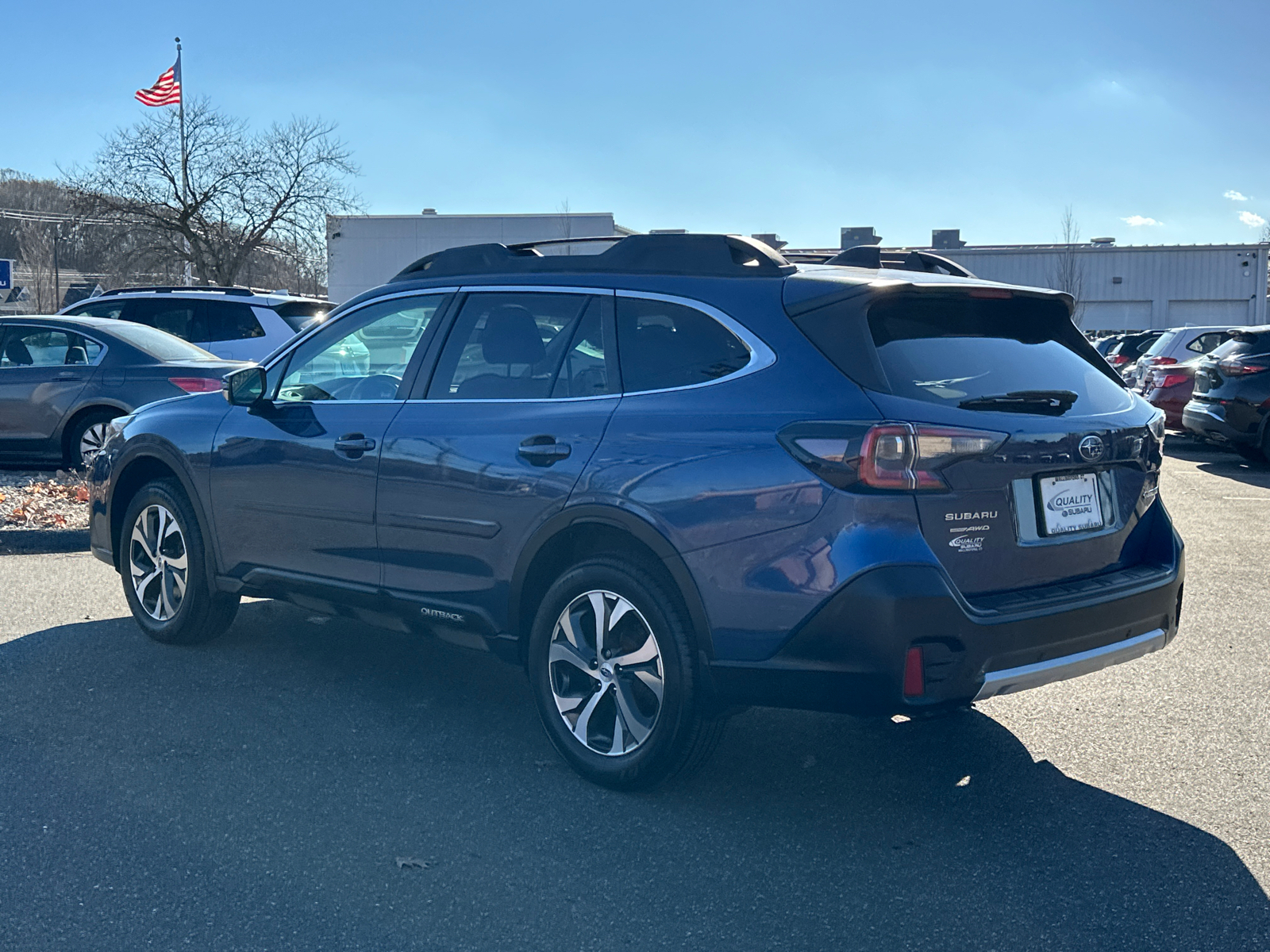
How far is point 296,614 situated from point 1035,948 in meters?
4.63

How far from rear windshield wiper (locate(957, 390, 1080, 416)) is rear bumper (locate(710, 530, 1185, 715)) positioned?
0.55 metres

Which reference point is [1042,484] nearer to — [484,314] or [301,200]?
[484,314]

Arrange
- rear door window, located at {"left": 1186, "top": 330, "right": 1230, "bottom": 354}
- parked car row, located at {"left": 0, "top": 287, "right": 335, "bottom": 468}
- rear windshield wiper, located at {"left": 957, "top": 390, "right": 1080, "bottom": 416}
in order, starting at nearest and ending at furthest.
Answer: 1. rear windshield wiper, located at {"left": 957, "top": 390, "right": 1080, "bottom": 416}
2. parked car row, located at {"left": 0, "top": 287, "right": 335, "bottom": 468}
3. rear door window, located at {"left": 1186, "top": 330, "right": 1230, "bottom": 354}

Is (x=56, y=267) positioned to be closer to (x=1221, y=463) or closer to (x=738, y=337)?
(x=1221, y=463)

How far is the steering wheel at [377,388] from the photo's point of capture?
16.2ft

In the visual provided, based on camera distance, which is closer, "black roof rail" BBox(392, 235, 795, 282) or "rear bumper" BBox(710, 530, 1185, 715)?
"rear bumper" BBox(710, 530, 1185, 715)

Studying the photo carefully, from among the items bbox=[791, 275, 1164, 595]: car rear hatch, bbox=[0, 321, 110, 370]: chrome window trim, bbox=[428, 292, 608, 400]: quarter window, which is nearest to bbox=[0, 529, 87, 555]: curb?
bbox=[0, 321, 110, 370]: chrome window trim

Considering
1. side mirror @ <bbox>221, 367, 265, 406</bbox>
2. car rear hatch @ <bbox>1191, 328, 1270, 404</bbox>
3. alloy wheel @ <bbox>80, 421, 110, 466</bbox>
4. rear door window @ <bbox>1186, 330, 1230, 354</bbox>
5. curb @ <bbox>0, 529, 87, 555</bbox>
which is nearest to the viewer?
side mirror @ <bbox>221, 367, 265, 406</bbox>

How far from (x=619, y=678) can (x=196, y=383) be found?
24.0 ft

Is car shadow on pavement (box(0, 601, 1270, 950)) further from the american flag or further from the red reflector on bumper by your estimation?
the american flag

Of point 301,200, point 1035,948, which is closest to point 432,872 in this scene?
point 1035,948

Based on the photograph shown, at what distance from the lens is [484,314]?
15.7ft

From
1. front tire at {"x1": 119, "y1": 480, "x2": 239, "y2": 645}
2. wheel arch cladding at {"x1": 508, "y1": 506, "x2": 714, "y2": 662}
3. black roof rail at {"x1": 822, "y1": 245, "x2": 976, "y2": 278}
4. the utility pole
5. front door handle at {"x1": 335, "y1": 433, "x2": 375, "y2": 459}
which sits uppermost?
the utility pole

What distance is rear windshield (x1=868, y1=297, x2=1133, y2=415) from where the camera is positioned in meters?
3.74
